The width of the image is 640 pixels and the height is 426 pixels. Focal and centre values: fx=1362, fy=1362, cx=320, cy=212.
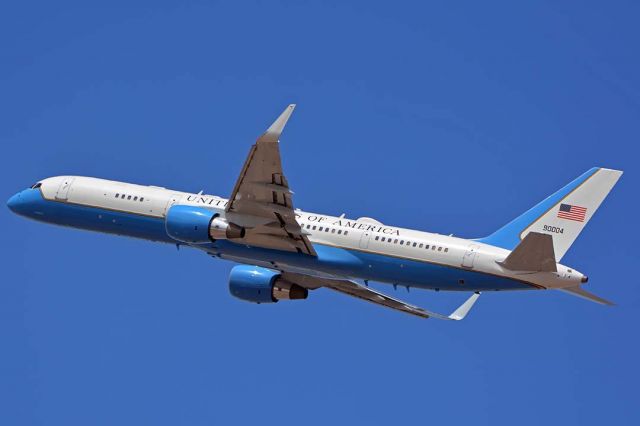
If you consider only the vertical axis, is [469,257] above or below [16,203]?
below

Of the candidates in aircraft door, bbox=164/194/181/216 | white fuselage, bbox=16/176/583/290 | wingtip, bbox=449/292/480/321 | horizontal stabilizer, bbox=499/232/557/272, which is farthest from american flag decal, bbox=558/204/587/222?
aircraft door, bbox=164/194/181/216

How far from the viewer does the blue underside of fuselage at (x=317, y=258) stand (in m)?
65.6

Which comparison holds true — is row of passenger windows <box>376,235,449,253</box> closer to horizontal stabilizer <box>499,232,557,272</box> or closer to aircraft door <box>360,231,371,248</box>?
aircraft door <box>360,231,371,248</box>

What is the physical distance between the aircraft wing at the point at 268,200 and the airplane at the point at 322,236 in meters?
0.05

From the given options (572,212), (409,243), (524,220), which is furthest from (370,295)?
(572,212)

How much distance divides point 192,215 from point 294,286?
8.74 meters

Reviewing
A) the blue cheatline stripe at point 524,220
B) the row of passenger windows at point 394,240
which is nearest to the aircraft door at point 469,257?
the row of passenger windows at point 394,240

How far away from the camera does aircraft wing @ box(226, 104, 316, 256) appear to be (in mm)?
61344

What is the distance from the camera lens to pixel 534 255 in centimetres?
6219

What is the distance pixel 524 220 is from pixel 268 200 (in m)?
12.6

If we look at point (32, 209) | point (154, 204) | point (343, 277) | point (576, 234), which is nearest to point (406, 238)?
point (343, 277)

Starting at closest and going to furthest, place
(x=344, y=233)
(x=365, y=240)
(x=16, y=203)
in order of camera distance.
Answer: (x=365, y=240) → (x=344, y=233) → (x=16, y=203)

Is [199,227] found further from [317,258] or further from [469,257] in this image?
[469,257]

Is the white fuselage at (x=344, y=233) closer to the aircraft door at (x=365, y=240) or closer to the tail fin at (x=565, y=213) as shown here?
the aircraft door at (x=365, y=240)
